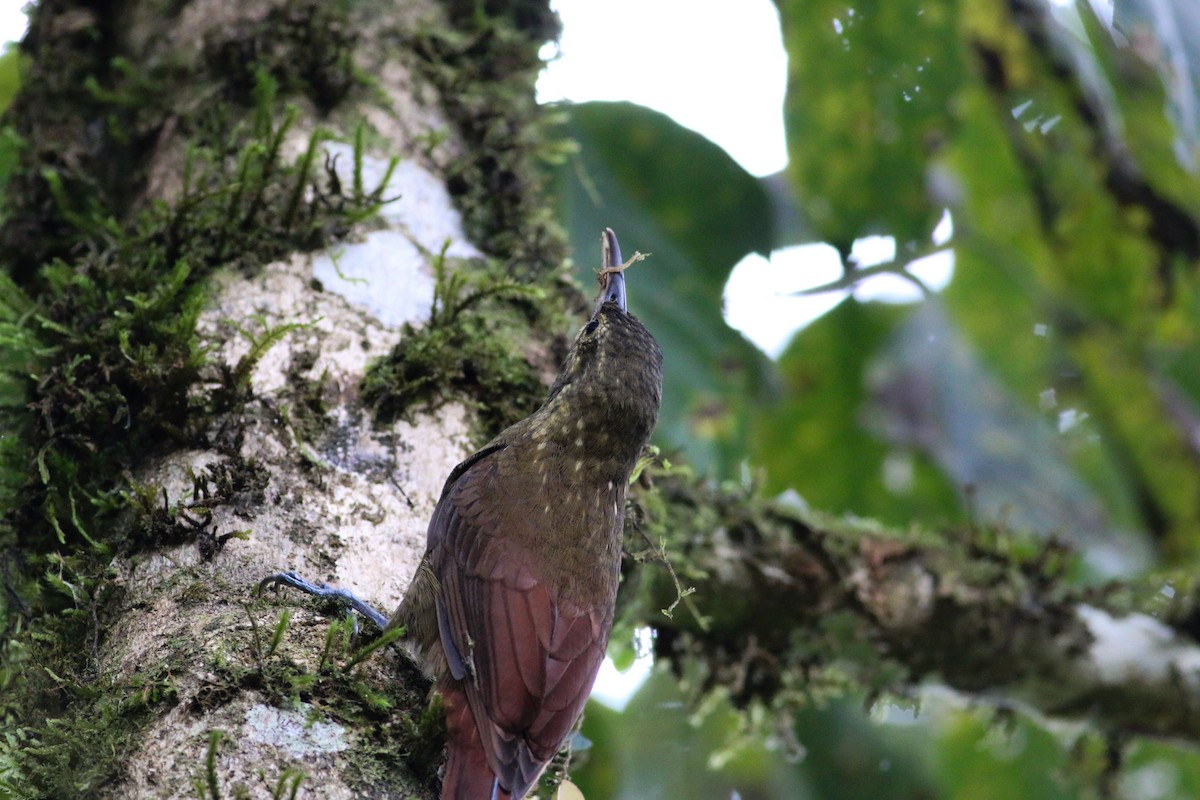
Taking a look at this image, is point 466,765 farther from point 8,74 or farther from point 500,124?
point 8,74

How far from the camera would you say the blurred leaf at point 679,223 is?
141 inches

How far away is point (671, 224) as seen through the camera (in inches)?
145

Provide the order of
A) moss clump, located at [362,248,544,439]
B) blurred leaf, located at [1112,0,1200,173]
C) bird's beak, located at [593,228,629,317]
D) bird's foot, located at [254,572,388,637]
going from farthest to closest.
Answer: blurred leaf, located at [1112,0,1200,173], bird's beak, located at [593,228,629,317], moss clump, located at [362,248,544,439], bird's foot, located at [254,572,388,637]

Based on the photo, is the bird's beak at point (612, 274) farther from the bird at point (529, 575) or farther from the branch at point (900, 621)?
the branch at point (900, 621)

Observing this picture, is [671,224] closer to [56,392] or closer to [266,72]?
[266,72]

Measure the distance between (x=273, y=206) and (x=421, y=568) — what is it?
0.89m

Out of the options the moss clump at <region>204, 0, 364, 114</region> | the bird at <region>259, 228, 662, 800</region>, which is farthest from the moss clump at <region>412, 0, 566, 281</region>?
the bird at <region>259, 228, 662, 800</region>

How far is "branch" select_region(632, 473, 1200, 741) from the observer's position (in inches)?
123

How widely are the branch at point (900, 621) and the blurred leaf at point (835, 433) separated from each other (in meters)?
1.38

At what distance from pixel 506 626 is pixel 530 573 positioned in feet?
0.38

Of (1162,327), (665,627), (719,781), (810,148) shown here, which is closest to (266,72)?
(665,627)

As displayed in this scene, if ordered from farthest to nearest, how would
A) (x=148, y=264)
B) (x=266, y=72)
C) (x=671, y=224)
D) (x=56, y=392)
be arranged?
(x=671, y=224) → (x=266, y=72) → (x=148, y=264) → (x=56, y=392)

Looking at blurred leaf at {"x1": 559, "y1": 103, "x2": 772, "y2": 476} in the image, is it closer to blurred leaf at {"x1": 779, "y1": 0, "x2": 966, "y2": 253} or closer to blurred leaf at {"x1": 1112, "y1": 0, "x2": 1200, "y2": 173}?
blurred leaf at {"x1": 779, "y1": 0, "x2": 966, "y2": 253}

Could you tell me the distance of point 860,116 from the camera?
13.6 ft
